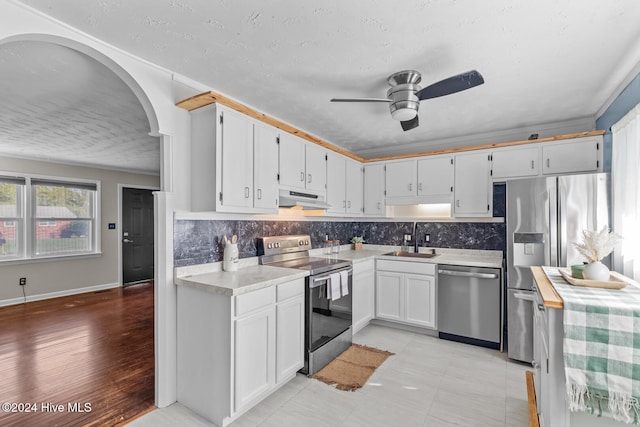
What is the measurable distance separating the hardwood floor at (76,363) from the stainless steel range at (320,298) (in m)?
1.35

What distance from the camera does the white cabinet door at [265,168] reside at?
2674 millimetres

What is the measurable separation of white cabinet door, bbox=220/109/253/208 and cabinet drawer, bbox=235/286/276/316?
0.71 metres

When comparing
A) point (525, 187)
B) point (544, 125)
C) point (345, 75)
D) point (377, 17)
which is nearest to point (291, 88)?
point (345, 75)

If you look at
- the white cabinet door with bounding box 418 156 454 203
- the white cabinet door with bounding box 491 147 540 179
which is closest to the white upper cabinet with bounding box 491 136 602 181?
the white cabinet door with bounding box 491 147 540 179

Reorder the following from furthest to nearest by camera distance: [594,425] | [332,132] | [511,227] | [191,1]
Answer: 1. [332,132]
2. [511,227]
3. [191,1]
4. [594,425]

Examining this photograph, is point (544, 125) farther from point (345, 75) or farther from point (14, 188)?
point (14, 188)

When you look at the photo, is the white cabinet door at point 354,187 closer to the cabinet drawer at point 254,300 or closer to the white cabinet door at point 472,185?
the white cabinet door at point 472,185

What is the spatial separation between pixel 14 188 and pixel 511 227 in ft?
23.7

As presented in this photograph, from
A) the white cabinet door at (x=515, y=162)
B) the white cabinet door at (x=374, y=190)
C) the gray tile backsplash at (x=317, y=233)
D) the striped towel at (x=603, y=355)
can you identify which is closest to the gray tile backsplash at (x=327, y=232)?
the gray tile backsplash at (x=317, y=233)

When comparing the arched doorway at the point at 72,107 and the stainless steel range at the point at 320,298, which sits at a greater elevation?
the arched doorway at the point at 72,107

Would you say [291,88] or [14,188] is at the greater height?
[291,88]

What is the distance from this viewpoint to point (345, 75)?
2.39 m

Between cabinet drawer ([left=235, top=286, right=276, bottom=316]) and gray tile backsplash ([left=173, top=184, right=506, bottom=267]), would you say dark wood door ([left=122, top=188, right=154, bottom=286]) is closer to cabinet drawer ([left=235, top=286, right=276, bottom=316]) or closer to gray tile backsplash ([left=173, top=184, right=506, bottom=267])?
gray tile backsplash ([left=173, top=184, right=506, bottom=267])

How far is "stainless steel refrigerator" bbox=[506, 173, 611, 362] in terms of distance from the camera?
2.73 m
